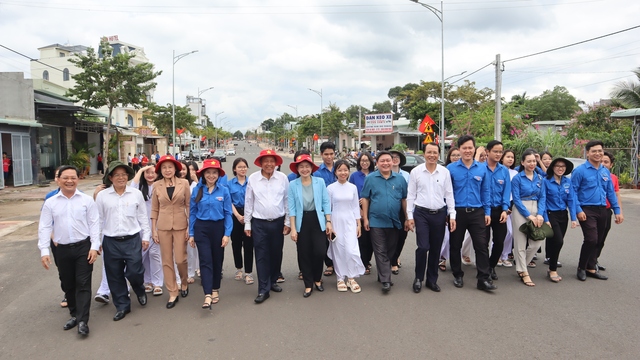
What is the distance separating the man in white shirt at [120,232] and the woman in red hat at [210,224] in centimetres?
58

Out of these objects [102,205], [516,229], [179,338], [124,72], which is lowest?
[179,338]

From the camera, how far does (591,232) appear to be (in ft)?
18.0

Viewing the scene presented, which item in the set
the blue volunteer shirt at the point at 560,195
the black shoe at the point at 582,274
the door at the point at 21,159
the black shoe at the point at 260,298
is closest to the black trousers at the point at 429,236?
the blue volunteer shirt at the point at 560,195

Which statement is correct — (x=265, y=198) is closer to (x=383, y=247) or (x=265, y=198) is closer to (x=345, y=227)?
(x=345, y=227)

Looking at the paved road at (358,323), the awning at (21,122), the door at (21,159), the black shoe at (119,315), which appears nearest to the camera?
the paved road at (358,323)

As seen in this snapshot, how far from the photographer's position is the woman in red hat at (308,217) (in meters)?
4.99

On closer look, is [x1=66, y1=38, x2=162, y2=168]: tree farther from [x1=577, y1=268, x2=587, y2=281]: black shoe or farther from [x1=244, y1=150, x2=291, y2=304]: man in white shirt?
[x1=577, y1=268, x2=587, y2=281]: black shoe

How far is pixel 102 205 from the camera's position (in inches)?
175

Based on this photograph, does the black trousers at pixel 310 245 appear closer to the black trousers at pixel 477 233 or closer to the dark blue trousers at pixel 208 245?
the dark blue trousers at pixel 208 245

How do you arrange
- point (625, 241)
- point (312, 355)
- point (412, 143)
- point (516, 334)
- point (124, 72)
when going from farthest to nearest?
point (412, 143)
point (124, 72)
point (625, 241)
point (516, 334)
point (312, 355)

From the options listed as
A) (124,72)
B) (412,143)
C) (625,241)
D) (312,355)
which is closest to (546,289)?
(312,355)

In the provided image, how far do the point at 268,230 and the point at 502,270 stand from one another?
3.38 meters

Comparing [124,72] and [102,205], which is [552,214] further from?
[124,72]

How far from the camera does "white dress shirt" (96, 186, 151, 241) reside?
4.42 meters
